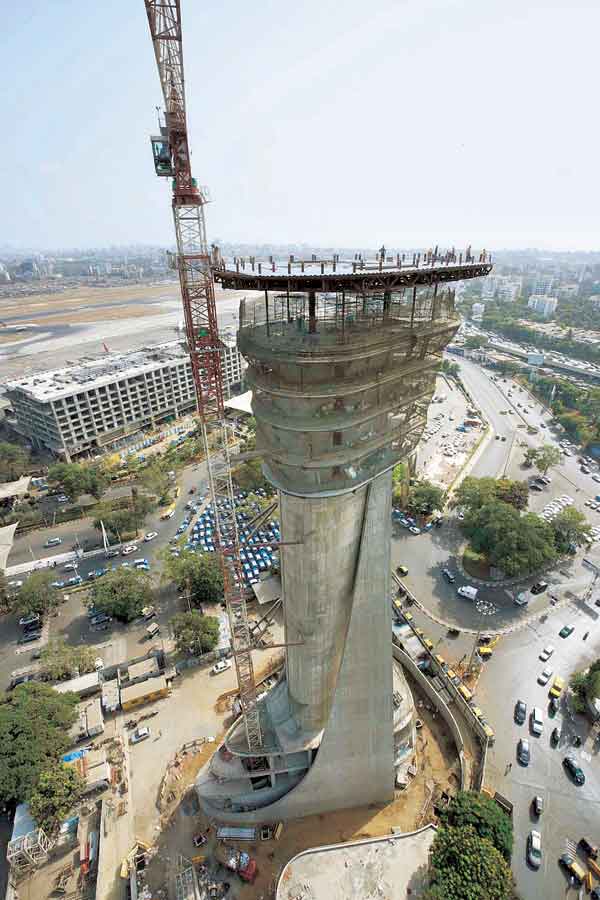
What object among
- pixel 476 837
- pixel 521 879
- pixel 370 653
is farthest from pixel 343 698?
pixel 521 879

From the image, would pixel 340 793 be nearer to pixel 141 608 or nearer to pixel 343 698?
pixel 343 698

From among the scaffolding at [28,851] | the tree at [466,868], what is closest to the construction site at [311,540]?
the scaffolding at [28,851]

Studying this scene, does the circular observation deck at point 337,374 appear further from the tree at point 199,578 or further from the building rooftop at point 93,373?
the building rooftop at point 93,373

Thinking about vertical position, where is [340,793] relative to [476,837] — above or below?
below

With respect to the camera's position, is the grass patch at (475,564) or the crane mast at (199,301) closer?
the crane mast at (199,301)

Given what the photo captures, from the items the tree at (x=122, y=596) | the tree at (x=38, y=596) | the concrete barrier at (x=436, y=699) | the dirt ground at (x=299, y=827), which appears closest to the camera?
the dirt ground at (x=299, y=827)

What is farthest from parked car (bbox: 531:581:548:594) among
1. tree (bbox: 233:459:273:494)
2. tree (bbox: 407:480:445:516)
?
tree (bbox: 233:459:273:494)
